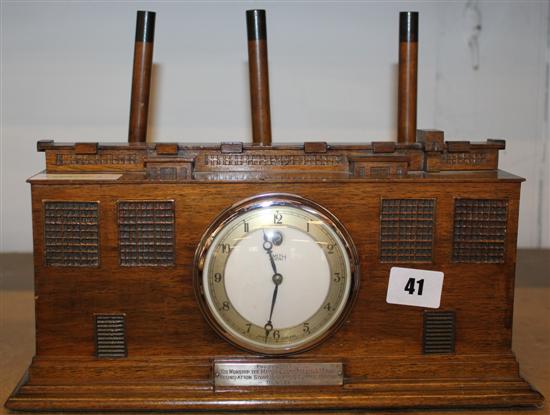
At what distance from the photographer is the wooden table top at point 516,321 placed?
1.56m

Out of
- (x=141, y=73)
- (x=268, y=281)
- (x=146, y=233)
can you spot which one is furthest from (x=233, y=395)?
(x=141, y=73)

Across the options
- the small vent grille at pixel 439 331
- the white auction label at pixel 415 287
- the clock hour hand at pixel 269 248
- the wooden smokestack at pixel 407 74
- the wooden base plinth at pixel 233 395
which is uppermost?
the wooden smokestack at pixel 407 74

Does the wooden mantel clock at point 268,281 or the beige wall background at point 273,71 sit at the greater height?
the beige wall background at point 273,71

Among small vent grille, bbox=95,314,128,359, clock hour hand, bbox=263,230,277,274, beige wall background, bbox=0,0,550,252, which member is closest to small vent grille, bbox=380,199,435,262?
clock hour hand, bbox=263,230,277,274

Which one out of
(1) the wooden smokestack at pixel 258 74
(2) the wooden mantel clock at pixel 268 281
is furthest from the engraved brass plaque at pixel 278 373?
(1) the wooden smokestack at pixel 258 74

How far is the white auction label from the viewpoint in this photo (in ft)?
4.67

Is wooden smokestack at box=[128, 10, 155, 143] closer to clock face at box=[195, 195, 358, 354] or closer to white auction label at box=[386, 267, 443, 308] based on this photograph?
clock face at box=[195, 195, 358, 354]

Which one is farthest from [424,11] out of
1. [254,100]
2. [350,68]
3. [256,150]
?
[256,150]

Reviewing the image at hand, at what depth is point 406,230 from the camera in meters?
1.42

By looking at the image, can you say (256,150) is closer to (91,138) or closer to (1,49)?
(91,138)

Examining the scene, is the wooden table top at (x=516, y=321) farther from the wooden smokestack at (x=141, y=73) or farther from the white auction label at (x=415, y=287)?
the wooden smokestack at (x=141, y=73)

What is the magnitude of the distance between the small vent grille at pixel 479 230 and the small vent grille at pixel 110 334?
0.56m

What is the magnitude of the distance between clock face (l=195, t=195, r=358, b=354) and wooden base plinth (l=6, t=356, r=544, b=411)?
83mm

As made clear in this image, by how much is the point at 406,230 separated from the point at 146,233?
0.42 meters
